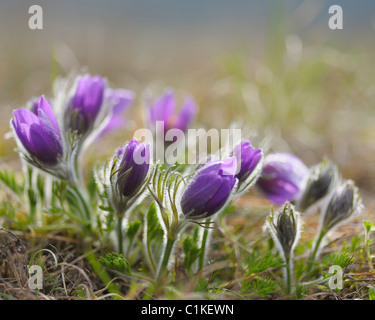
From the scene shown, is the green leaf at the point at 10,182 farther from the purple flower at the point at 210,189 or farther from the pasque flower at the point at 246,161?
the pasque flower at the point at 246,161

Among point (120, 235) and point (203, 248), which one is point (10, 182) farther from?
point (203, 248)

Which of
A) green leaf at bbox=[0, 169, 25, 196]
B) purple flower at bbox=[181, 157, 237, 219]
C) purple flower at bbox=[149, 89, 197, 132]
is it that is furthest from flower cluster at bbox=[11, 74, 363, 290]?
purple flower at bbox=[149, 89, 197, 132]

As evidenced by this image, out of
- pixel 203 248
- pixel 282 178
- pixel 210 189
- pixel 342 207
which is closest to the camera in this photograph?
pixel 210 189

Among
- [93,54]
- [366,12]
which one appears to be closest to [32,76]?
[93,54]

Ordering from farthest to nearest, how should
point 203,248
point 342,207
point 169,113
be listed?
point 169,113
point 342,207
point 203,248

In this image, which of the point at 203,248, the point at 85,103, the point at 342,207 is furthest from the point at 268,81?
the point at 203,248

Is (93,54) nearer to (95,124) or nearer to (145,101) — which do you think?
(145,101)
